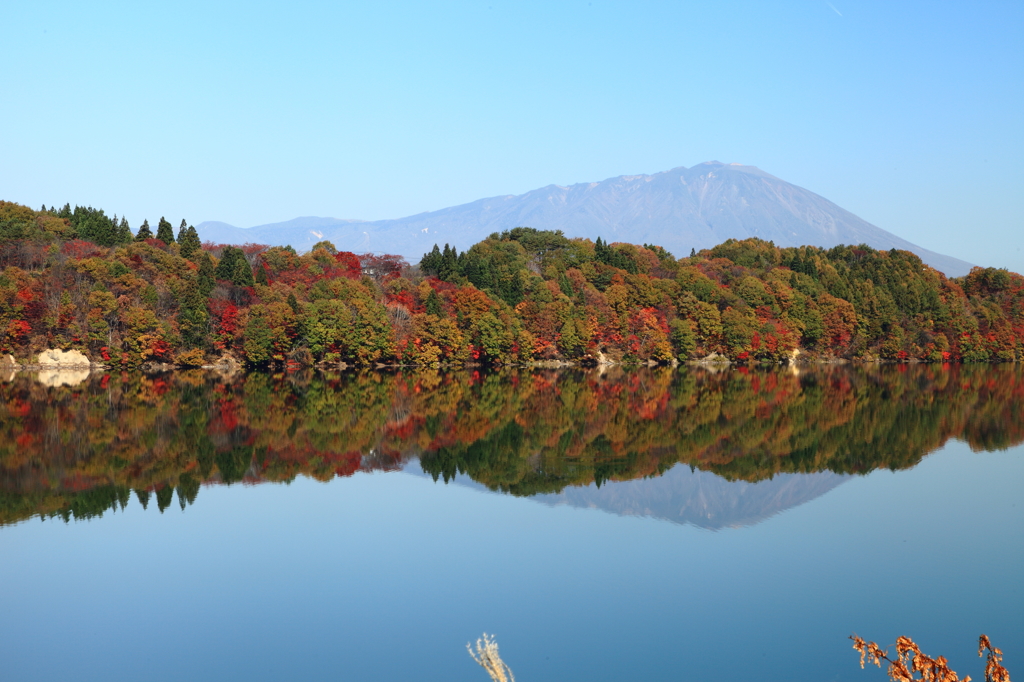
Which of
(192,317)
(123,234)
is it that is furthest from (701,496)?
(123,234)

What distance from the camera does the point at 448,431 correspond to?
2667 centimetres

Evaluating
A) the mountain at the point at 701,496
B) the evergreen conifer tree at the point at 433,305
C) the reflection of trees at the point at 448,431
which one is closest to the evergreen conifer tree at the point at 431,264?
the evergreen conifer tree at the point at 433,305

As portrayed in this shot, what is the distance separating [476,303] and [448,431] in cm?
3239

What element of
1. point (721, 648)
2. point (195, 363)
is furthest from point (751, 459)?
point (195, 363)

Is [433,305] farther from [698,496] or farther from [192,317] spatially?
[698,496]

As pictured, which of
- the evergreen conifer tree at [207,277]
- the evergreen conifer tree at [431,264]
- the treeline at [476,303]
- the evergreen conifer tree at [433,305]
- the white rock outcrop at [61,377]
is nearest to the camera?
the white rock outcrop at [61,377]

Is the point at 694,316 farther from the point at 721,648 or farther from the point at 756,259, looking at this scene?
the point at 721,648

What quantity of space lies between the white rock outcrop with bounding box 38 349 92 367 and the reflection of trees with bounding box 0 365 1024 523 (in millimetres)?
7430

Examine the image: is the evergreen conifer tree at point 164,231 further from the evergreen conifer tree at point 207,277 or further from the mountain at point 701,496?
the mountain at point 701,496

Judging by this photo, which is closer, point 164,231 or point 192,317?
point 192,317

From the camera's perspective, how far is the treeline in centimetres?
5081

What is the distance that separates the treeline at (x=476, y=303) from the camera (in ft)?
167

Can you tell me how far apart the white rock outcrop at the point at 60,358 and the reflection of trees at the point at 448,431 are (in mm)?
7430

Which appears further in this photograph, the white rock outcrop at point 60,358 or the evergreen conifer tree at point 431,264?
the evergreen conifer tree at point 431,264
